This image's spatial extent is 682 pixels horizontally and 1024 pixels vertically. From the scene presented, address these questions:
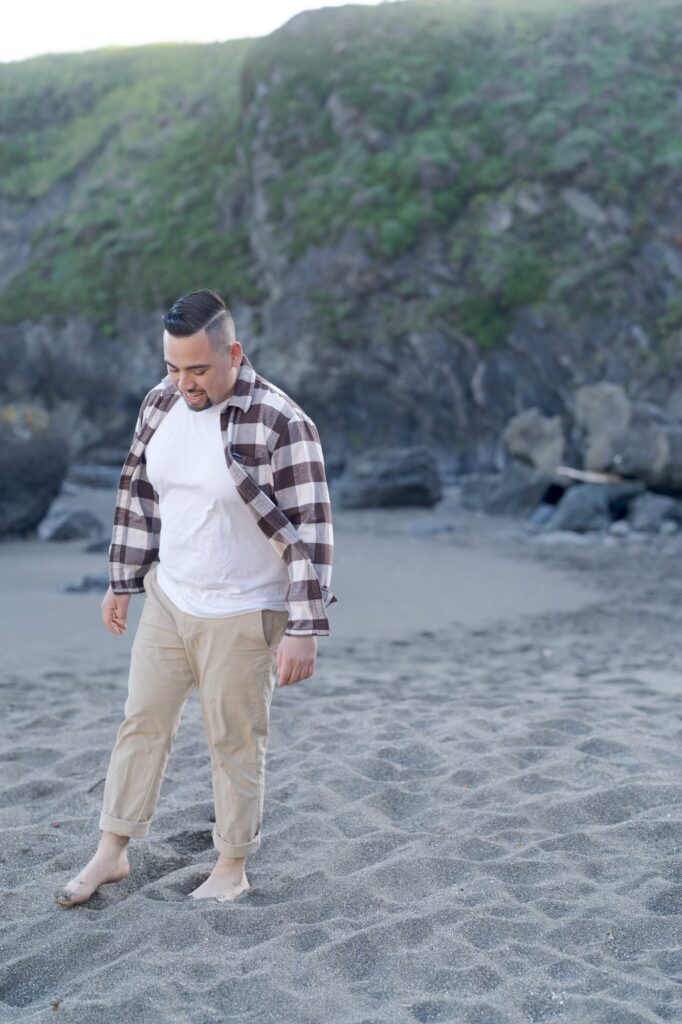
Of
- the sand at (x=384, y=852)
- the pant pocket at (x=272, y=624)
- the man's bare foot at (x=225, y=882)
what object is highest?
the pant pocket at (x=272, y=624)

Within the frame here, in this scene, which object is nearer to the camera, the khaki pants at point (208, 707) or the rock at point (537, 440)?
the khaki pants at point (208, 707)

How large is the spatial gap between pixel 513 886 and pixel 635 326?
71.5 feet

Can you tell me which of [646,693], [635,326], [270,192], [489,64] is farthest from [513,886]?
[489,64]

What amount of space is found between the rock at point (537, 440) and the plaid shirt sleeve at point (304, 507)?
15236 mm

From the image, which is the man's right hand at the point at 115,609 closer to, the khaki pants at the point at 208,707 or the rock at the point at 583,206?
the khaki pants at the point at 208,707

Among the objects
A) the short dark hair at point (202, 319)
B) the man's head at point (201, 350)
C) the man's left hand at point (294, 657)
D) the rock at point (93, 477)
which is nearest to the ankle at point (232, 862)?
the man's left hand at point (294, 657)

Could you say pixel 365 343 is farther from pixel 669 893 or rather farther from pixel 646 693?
pixel 669 893

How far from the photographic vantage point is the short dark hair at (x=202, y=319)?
3.04 meters

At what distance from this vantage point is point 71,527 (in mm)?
13656

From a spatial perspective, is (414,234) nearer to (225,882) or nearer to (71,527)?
(71,527)

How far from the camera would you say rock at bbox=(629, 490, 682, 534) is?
15.2m

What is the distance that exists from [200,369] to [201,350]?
0.18 feet

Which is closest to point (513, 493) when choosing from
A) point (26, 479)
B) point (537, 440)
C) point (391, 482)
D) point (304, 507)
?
point (537, 440)

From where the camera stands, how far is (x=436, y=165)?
26.3m
